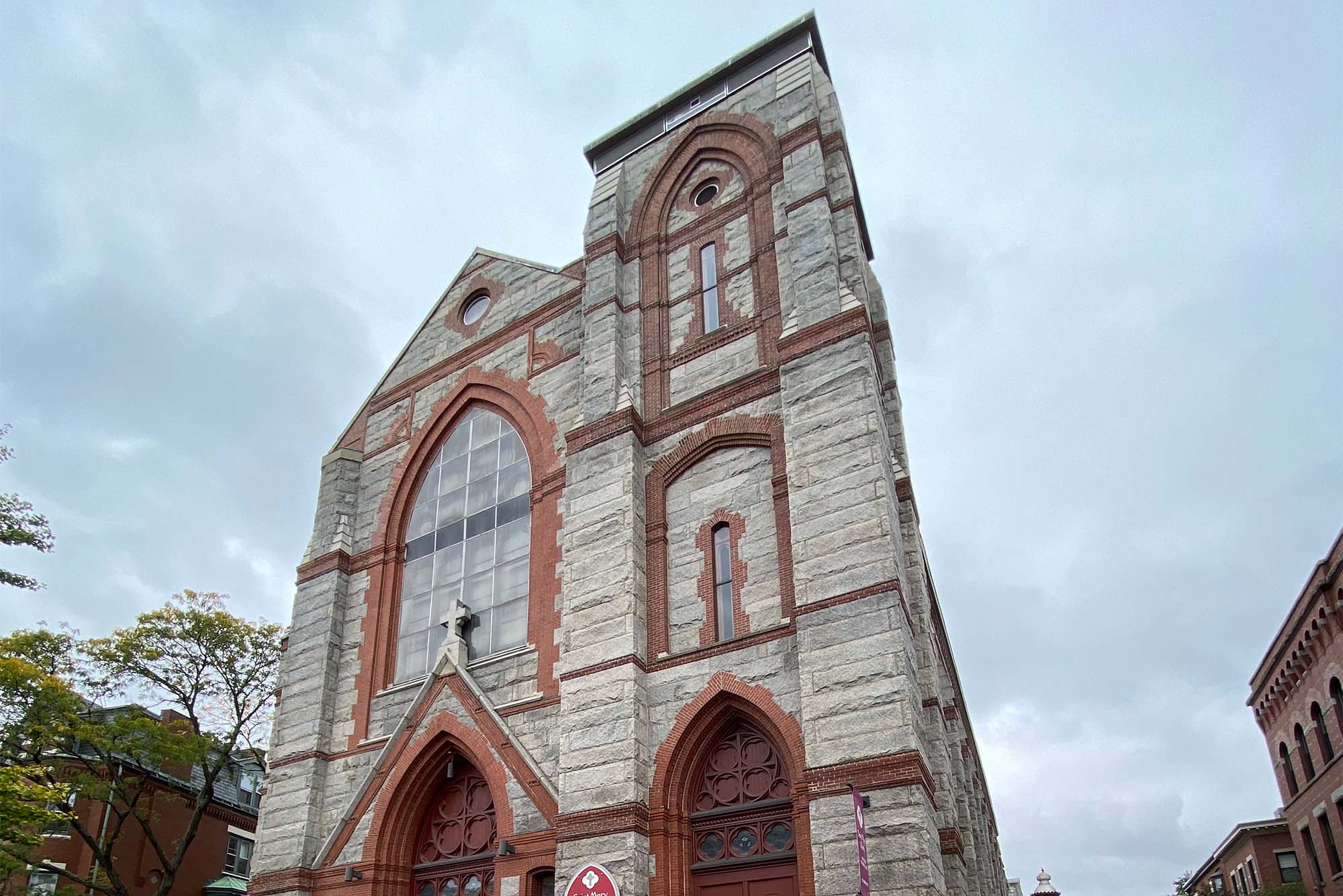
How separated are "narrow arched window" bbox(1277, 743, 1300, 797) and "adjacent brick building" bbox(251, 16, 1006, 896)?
57.4ft

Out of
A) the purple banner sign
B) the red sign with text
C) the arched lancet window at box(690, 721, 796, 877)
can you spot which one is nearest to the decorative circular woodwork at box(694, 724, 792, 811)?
→ the arched lancet window at box(690, 721, 796, 877)

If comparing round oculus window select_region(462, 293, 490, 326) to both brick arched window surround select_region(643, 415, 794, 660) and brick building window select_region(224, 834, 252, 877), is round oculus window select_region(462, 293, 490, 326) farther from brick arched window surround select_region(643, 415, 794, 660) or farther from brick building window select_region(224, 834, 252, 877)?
brick building window select_region(224, 834, 252, 877)

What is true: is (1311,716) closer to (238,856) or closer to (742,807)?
(742,807)

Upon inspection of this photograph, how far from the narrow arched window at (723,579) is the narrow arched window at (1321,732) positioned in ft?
79.7

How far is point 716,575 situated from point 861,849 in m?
5.36

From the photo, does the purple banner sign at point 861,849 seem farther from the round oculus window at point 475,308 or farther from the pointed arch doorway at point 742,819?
the round oculus window at point 475,308

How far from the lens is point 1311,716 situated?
106 ft

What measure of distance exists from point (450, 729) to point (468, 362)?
27.2 ft

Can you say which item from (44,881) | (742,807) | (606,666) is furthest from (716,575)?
(44,881)

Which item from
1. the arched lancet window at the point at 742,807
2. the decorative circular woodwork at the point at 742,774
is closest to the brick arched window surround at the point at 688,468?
the decorative circular woodwork at the point at 742,774

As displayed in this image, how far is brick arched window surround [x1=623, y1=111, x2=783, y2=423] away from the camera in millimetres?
18531

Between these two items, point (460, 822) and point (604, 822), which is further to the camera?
point (460, 822)

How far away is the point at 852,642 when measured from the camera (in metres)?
14.1

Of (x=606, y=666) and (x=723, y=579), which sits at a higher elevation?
(x=723, y=579)
